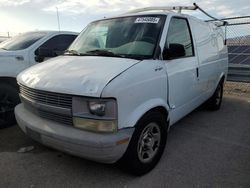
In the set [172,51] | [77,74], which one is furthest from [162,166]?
[77,74]

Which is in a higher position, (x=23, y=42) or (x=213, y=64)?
(x=23, y=42)

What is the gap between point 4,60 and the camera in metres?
4.82

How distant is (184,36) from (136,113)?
76.5 inches

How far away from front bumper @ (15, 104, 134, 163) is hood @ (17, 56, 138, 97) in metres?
0.43

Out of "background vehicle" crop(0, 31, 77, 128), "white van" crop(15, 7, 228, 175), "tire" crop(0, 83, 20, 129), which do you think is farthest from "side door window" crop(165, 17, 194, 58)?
"tire" crop(0, 83, 20, 129)

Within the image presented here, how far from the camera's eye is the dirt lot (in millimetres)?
3168

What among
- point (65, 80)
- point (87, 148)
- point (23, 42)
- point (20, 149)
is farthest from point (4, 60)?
point (87, 148)

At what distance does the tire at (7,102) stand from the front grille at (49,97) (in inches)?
64.3

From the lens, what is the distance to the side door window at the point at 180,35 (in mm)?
3760

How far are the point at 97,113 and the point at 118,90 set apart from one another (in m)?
0.32

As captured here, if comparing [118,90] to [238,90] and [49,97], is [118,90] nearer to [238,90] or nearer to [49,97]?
[49,97]

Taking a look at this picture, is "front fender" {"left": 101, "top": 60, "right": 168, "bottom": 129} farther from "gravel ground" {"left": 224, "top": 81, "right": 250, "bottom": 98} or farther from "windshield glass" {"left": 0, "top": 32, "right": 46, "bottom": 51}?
"gravel ground" {"left": 224, "top": 81, "right": 250, "bottom": 98}

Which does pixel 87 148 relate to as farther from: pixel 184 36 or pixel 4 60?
pixel 4 60

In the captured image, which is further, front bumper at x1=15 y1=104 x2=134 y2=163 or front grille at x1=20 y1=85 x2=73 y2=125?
front grille at x1=20 y1=85 x2=73 y2=125
